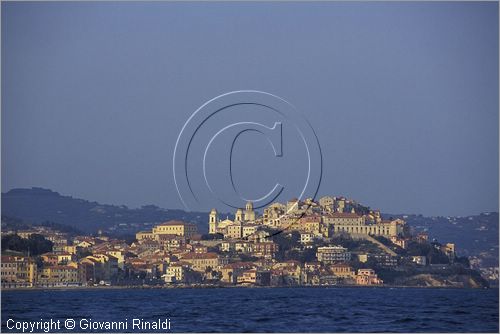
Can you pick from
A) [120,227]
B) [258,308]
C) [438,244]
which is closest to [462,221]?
[438,244]

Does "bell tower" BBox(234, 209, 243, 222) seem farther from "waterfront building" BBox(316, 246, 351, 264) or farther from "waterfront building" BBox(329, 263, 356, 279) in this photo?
"waterfront building" BBox(316, 246, 351, 264)

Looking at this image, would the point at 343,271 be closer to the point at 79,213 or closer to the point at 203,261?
the point at 203,261

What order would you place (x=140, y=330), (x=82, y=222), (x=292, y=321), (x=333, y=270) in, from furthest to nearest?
1. (x=82, y=222)
2. (x=333, y=270)
3. (x=292, y=321)
4. (x=140, y=330)

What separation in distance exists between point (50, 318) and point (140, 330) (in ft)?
12.6

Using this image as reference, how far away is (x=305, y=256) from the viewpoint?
55.6m

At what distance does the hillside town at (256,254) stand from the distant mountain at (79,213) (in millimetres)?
3168

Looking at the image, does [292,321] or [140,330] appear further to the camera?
[292,321]

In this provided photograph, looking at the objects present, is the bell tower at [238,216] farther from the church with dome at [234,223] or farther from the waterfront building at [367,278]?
the waterfront building at [367,278]

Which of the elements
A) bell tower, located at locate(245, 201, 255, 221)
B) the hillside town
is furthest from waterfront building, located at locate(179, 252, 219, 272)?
bell tower, located at locate(245, 201, 255, 221)

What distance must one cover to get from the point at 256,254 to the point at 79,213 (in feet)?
54.0

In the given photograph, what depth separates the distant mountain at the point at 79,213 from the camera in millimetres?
64062

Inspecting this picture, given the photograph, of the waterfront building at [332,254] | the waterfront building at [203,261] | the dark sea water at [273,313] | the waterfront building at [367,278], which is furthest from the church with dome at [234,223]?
the dark sea water at [273,313]

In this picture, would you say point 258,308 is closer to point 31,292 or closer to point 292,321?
point 292,321

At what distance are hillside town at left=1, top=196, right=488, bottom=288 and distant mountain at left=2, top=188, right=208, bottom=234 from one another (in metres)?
3.17
